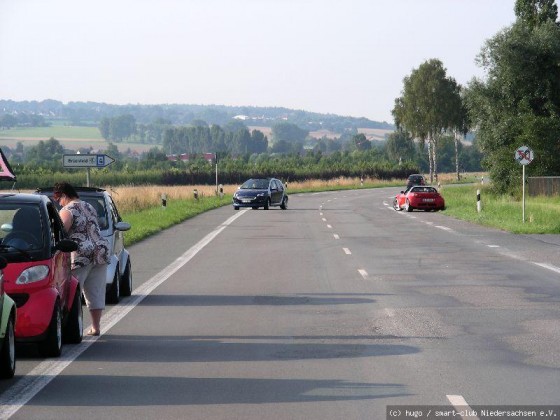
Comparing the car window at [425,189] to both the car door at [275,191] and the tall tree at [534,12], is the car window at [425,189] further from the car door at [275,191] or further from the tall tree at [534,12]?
the tall tree at [534,12]

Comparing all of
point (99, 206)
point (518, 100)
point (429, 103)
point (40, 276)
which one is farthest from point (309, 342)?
point (429, 103)

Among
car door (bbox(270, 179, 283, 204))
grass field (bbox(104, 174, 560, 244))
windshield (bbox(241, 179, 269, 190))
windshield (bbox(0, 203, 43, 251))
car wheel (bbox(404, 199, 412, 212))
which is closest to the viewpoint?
windshield (bbox(0, 203, 43, 251))

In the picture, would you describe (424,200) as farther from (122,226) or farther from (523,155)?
(122,226)

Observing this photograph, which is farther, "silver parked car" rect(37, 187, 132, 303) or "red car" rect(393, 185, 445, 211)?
"red car" rect(393, 185, 445, 211)

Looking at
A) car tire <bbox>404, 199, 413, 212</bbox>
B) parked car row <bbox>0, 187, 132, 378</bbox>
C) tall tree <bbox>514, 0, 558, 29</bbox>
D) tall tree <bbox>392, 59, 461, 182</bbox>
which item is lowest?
car tire <bbox>404, 199, 413, 212</bbox>

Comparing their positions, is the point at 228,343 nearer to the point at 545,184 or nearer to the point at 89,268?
the point at 89,268

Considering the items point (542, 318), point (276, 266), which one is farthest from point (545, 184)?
point (542, 318)

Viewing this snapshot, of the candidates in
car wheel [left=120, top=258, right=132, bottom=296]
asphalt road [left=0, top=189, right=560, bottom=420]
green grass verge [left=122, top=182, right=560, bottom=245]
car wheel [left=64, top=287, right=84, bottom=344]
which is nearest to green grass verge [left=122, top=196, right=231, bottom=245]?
green grass verge [left=122, top=182, right=560, bottom=245]

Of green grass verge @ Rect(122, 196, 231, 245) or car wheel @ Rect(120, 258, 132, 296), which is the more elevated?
car wheel @ Rect(120, 258, 132, 296)

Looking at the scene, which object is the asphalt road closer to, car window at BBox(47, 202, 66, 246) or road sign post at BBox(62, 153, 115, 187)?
car window at BBox(47, 202, 66, 246)

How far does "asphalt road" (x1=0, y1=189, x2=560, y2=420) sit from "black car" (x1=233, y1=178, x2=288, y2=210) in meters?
27.3

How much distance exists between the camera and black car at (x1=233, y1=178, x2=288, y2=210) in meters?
52.6

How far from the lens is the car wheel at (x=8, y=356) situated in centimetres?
980

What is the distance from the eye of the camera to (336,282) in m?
19.0
